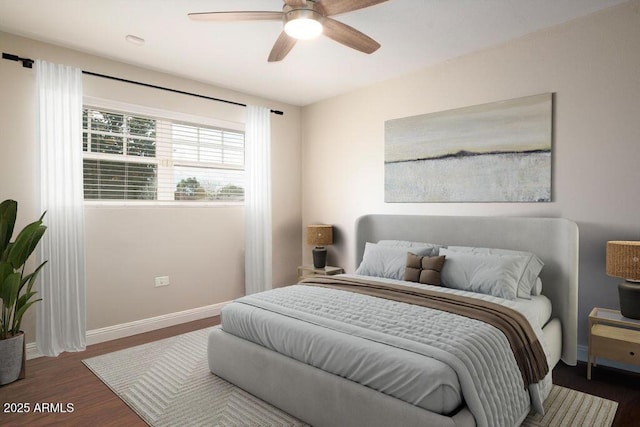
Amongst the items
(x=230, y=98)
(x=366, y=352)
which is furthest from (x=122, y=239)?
A: (x=366, y=352)

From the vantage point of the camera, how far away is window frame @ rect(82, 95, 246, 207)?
3555mm

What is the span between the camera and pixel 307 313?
2414 mm

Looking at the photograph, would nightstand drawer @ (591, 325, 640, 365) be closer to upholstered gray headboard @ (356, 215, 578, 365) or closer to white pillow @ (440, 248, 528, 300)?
upholstered gray headboard @ (356, 215, 578, 365)

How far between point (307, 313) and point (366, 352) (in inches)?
23.7

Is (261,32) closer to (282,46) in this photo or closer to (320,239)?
(282,46)

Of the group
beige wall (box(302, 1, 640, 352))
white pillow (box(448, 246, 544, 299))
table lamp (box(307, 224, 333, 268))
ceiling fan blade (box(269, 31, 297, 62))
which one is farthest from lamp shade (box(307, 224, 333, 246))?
ceiling fan blade (box(269, 31, 297, 62))

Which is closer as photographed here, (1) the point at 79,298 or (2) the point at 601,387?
(2) the point at 601,387

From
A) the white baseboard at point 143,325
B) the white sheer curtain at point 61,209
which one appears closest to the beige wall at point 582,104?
the white baseboard at point 143,325

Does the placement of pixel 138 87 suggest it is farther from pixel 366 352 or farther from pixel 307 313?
pixel 366 352

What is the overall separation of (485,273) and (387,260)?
908 mm

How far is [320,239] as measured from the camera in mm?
4613

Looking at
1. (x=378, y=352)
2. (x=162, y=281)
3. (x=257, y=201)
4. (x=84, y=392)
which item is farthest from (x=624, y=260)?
(x=162, y=281)

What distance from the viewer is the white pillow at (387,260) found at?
342 centimetres

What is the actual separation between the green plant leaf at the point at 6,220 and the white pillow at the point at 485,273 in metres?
3.33
